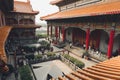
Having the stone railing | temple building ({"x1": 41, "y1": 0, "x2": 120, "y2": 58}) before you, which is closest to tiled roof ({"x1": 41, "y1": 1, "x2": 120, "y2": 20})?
temple building ({"x1": 41, "y1": 0, "x2": 120, "y2": 58})

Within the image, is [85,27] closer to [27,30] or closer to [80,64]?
[80,64]

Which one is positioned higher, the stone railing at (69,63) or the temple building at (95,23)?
the temple building at (95,23)

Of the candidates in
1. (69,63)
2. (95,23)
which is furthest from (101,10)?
(69,63)

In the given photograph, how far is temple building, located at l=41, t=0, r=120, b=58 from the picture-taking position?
1173cm

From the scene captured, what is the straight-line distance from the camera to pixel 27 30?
25375 mm

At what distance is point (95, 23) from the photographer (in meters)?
13.9

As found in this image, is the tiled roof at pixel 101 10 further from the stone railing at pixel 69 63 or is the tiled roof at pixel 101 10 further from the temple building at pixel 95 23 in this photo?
the stone railing at pixel 69 63

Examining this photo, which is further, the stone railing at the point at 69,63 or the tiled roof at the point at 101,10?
the stone railing at the point at 69,63

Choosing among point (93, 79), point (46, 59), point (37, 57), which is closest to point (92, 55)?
point (46, 59)

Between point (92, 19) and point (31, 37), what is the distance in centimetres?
1547

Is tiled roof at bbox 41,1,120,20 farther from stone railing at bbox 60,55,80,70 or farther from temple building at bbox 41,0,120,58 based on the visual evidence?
stone railing at bbox 60,55,80,70

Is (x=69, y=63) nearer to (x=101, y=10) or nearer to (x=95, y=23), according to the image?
(x=95, y=23)

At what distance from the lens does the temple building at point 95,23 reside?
1173cm

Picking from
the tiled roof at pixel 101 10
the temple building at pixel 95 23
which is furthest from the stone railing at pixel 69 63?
the tiled roof at pixel 101 10
